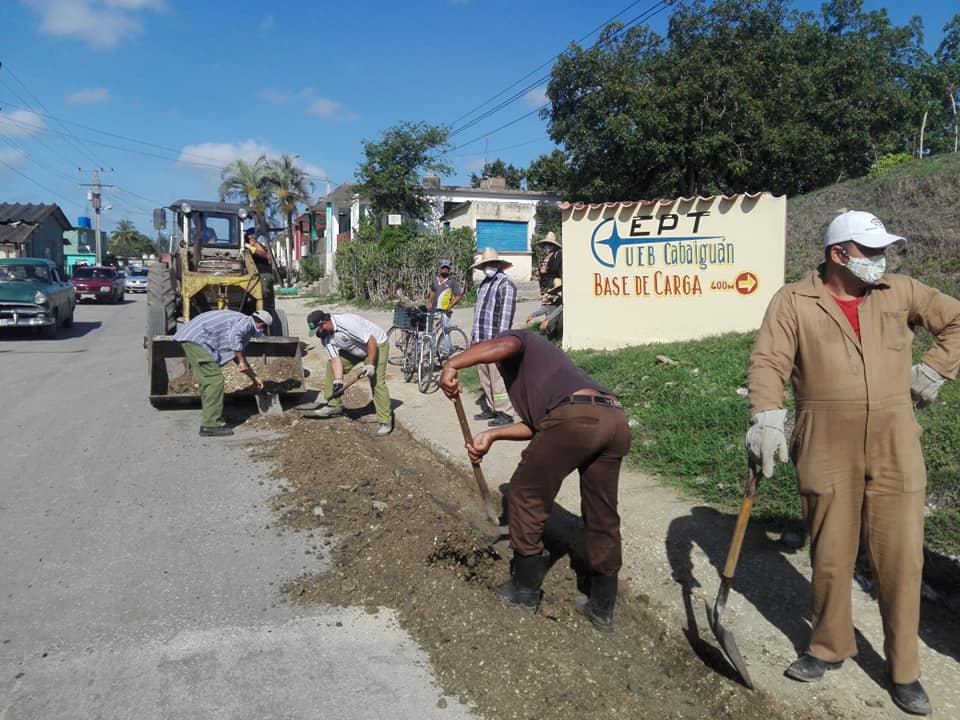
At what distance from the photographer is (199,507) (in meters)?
5.98

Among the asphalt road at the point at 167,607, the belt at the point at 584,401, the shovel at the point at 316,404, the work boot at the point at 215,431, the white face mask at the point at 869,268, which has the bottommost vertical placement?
the asphalt road at the point at 167,607

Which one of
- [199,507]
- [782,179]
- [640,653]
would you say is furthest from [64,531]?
[782,179]

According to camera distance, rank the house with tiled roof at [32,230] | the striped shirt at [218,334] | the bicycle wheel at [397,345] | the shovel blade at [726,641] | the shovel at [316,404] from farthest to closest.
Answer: the house with tiled roof at [32,230]
the bicycle wheel at [397,345]
the shovel at [316,404]
the striped shirt at [218,334]
the shovel blade at [726,641]

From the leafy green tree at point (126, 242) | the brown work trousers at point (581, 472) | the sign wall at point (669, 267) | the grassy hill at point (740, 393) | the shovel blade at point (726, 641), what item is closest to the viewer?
the shovel blade at point (726, 641)

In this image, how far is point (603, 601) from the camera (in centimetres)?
400

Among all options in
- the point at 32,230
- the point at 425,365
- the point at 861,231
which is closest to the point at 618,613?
the point at 861,231

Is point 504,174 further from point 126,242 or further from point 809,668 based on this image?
point 126,242

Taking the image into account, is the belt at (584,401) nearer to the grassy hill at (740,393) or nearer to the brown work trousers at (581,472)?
the brown work trousers at (581,472)

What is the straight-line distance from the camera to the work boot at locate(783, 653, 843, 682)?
134 inches

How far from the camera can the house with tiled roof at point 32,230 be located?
43.0m

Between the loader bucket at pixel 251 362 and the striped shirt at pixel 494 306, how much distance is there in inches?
112

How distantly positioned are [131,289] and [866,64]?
130ft

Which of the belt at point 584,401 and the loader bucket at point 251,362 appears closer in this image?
the belt at point 584,401

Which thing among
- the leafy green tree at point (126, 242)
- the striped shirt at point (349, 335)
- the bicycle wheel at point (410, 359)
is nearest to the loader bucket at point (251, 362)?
the striped shirt at point (349, 335)
